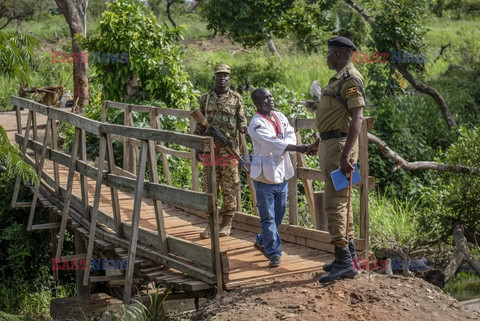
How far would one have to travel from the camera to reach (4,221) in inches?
477

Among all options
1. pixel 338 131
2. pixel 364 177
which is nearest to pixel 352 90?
pixel 338 131

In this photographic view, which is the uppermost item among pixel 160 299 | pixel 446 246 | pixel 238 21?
pixel 238 21

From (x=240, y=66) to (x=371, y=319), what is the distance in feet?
59.2

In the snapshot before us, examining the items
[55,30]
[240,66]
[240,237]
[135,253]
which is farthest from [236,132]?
[55,30]

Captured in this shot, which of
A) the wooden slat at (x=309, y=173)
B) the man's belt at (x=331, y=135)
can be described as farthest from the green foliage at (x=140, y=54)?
the man's belt at (x=331, y=135)

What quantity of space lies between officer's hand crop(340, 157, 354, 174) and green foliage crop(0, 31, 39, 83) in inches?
118

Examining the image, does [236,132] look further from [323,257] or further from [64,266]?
[64,266]

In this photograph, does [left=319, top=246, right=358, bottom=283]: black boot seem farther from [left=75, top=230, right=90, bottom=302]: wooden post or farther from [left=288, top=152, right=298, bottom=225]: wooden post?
[left=75, top=230, right=90, bottom=302]: wooden post

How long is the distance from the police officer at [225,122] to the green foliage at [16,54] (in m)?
1.62

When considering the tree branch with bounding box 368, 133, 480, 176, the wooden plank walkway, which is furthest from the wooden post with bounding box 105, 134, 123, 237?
the tree branch with bounding box 368, 133, 480, 176

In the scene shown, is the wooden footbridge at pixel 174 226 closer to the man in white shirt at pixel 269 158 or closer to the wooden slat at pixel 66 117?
the wooden slat at pixel 66 117

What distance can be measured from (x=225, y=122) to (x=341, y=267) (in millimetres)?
2031

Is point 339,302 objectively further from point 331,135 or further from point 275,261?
point 331,135

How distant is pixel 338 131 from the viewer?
6031mm
